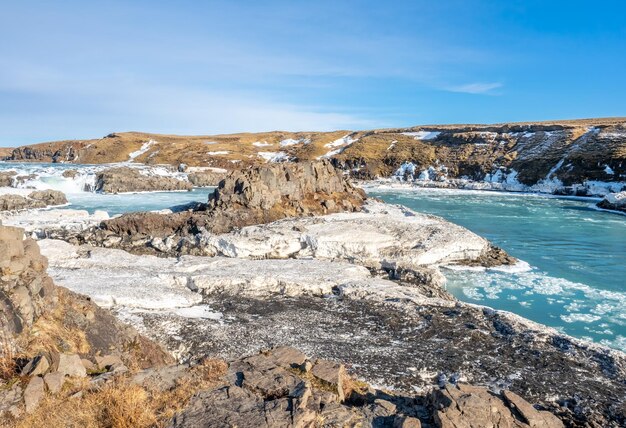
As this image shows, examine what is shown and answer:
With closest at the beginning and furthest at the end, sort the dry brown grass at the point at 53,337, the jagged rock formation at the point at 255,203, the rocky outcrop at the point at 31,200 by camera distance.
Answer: the dry brown grass at the point at 53,337 < the jagged rock formation at the point at 255,203 < the rocky outcrop at the point at 31,200

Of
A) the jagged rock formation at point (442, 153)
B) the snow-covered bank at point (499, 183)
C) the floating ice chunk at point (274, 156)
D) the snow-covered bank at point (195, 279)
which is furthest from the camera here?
the floating ice chunk at point (274, 156)

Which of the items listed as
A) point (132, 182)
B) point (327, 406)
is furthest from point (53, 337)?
point (132, 182)

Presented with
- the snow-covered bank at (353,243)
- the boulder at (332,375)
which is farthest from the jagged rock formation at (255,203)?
the boulder at (332,375)

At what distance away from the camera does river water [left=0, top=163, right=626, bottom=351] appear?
19906 mm

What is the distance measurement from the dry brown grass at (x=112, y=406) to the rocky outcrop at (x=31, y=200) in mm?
46674

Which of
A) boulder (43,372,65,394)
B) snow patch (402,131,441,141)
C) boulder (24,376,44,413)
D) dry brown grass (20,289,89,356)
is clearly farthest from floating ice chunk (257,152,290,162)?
boulder (24,376,44,413)

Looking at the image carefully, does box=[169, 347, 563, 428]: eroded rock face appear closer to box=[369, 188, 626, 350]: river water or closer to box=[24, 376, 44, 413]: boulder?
box=[24, 376, 44, 413]: boulder

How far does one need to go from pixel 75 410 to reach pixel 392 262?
18.6 meters

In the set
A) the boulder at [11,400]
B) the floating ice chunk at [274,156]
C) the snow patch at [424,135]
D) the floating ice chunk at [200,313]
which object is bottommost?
the floating ice chunk at [200,313]

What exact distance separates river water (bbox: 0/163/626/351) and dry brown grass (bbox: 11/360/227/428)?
16193 mm

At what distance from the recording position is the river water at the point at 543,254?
19.9 metres

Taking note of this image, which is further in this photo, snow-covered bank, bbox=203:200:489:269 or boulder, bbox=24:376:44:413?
snow-covered bank, bbox=203:200:489:269

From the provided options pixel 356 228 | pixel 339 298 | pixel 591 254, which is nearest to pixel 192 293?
pixel 339 298

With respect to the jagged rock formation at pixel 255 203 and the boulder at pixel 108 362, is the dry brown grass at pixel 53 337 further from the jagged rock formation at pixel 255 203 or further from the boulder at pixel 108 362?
the jagged rock formation at pixel 255 203
